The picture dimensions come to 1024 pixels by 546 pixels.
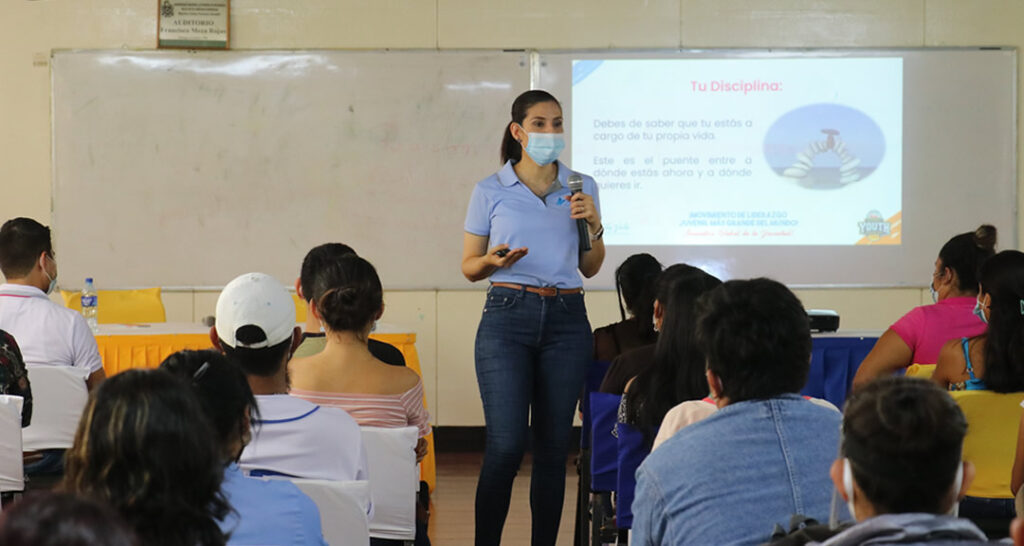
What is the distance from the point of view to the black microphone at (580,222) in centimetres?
340

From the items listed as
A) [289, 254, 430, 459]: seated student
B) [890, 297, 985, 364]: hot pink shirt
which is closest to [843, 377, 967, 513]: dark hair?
[289, 254, 430, 459]: seated student

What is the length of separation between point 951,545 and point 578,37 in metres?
5.10

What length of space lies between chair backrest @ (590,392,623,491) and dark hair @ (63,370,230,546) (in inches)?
61.7

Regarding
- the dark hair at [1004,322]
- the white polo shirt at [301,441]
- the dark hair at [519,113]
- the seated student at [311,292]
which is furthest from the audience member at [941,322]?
the white polo shirt at [301,441]

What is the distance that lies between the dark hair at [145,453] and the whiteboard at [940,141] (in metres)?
4.87

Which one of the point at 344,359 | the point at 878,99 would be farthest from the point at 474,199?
the point at 878,99

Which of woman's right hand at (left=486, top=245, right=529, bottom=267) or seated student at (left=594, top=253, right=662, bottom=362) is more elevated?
woman's right hand at (left=486, top=245, right=529, bottom=267)

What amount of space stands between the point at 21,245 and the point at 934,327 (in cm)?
303

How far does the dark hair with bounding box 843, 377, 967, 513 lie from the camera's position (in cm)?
122

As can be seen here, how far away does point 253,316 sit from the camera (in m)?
2.20

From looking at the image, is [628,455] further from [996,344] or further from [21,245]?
[21,245]

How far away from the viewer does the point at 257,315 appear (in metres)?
2.20

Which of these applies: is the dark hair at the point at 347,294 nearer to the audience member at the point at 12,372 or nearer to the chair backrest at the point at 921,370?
the audience member at the point at 12,372

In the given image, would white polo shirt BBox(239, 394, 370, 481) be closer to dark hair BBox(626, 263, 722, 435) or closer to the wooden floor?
dark hair BBox(626, 263, 722, 435)
